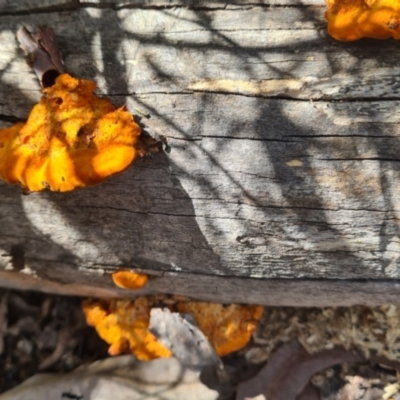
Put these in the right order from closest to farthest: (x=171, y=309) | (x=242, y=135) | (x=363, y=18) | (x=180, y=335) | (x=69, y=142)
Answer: (x=363, y=18), (x=69, y=142), (x=242, y=135), (x=180, y=335), (x=171, y=309)

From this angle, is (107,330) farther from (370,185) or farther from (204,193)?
(370,185)

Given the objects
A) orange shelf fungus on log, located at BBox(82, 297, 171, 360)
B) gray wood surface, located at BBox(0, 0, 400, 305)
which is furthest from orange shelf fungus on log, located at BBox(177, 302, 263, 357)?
gray wood surface, located at BBox(0, 0, 400, 305)

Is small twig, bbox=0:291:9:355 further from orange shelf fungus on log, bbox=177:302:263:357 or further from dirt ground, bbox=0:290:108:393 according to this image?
orange shelf fungus on log, bbox=177:302:263:357

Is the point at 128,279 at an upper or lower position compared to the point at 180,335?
upper

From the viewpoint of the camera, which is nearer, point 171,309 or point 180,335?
point 180,335

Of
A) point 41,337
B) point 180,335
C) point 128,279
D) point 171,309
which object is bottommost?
point 41,337

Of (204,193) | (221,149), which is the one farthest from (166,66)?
(204,193)

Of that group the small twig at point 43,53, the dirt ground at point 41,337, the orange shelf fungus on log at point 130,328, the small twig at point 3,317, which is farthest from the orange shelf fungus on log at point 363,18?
the small twig at point 3,317

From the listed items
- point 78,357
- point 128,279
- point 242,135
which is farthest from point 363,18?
point 78,357

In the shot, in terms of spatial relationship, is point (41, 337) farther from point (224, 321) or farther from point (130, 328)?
point (224, 321)
